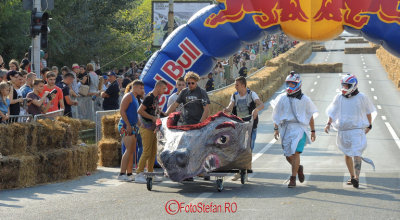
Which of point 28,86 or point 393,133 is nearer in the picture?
point 28,86

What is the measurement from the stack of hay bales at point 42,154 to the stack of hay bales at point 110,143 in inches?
45.1

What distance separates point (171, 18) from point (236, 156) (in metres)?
17.1

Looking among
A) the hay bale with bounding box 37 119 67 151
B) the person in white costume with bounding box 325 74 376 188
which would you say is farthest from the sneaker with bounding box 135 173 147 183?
the person in white costume with bounding box 325 74 376 188

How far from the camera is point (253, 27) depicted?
1570 centimetres

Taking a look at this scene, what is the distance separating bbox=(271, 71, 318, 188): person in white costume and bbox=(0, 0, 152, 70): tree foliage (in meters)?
16.4

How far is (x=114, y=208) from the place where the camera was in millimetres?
10195

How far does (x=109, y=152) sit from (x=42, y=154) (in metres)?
2.95

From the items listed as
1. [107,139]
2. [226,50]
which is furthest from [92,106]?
[226,50]

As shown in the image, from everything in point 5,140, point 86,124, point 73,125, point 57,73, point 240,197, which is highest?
point 57,73

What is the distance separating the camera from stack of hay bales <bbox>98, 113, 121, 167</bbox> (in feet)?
52.6

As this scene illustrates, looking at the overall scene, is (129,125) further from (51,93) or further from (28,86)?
(28,86)

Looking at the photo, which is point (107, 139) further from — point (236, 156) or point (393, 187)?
point (393, 187)

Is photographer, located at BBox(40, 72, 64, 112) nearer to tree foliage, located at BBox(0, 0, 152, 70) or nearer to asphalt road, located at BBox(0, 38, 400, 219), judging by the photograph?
asphalt road, located at BBox(0, 38, 400, 219)

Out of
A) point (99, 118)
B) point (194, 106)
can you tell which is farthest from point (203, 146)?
point (99, 118)
